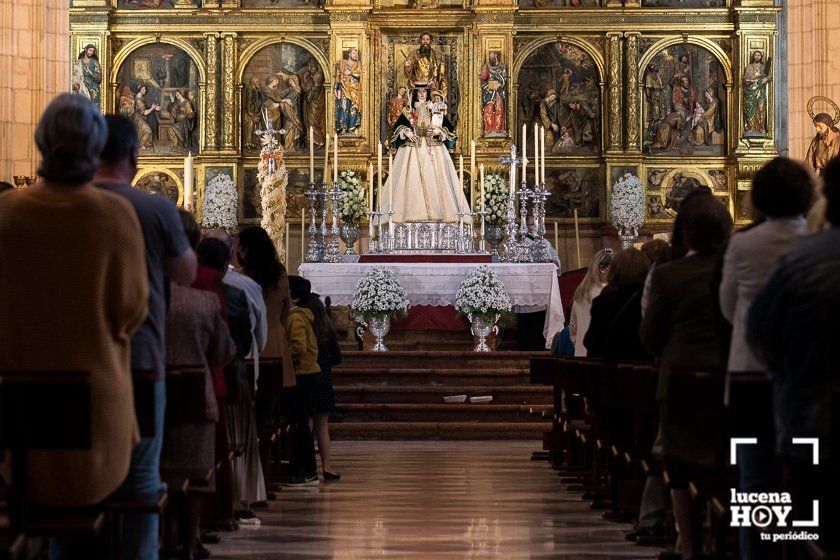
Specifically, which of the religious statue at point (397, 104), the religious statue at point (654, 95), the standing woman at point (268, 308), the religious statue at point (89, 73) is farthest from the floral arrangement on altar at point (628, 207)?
the standing woman at point (268, 308)

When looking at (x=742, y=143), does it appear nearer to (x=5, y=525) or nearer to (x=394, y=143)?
(x=394, y=143)

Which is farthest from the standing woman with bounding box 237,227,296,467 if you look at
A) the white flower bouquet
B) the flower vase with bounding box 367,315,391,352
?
the flower vase with bounding box 367,315,391,352

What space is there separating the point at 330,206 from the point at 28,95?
6671mm

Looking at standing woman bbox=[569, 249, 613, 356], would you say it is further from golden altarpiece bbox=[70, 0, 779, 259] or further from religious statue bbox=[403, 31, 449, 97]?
religious statue bbox=[403, 31, 449, 97]

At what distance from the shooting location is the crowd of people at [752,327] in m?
4.25

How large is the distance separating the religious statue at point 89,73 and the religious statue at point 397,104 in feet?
14.9

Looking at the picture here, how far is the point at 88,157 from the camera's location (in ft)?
14.9

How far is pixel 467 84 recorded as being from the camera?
74.1 ft

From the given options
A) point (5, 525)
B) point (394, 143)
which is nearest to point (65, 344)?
point (5, 525)

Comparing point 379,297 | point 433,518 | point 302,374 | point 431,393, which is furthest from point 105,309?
point 379,297

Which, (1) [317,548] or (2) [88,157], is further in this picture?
(1) [317,548]

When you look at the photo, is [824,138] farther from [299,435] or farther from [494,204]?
[299,435]

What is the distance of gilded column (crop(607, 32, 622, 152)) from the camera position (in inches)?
891

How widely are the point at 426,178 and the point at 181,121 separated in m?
5.37
